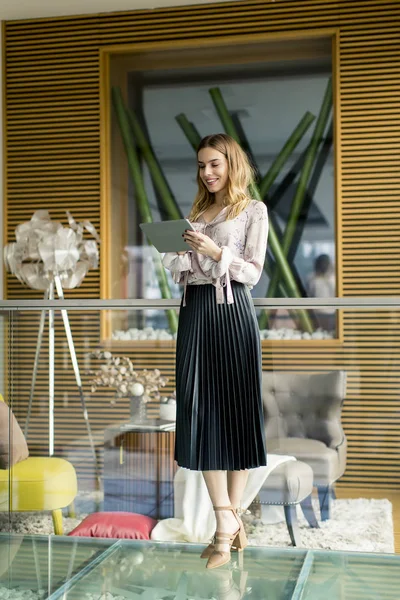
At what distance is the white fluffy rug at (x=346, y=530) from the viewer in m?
3.36

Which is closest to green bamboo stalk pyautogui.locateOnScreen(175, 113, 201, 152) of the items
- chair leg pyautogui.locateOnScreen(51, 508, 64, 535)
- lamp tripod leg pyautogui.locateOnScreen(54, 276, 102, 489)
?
lamp tripod leg pyautogui.locateOnScreen(54, 276, 102, 489)

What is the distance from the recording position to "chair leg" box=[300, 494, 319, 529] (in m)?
3.41

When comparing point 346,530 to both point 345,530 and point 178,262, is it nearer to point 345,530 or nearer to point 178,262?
point 345,530

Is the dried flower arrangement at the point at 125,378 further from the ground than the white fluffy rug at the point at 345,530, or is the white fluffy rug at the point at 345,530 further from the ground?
the dried flower arrangement at the point at 125,378

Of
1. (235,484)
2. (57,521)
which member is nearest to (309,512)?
(235,484)

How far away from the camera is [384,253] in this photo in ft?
18.5

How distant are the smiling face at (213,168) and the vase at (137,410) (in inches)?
46.1

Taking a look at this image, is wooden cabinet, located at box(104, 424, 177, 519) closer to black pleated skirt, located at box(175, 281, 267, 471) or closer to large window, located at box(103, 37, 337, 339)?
black pleated skirt, located at box(175, 281, 267, 471)

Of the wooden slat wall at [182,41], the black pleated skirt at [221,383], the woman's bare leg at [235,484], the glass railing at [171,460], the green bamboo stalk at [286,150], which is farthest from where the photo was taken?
the green bamboo stalk at [286,150]

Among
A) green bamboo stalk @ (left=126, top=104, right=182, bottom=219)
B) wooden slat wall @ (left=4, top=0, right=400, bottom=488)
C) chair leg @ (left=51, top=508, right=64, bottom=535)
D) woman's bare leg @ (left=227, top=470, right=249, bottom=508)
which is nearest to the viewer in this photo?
woman's bare leg @ (left=227, top=470, right=249, bottom=508)

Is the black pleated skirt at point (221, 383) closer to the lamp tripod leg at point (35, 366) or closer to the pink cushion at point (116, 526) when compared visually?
the pink cushion at point (116, 526)

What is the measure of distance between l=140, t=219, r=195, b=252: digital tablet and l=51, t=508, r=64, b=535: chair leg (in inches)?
61.4

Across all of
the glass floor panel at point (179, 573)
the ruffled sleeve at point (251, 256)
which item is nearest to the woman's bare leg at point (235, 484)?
the glass floor panel at point (179, 573)

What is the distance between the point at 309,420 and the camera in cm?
345
